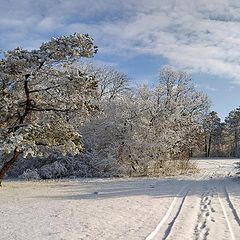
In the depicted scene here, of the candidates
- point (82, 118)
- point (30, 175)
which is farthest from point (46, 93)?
point (30, 175)

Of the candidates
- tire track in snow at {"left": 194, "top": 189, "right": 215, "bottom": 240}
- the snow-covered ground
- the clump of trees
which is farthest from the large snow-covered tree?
the clump of trees

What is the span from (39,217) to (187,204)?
5.02 metres

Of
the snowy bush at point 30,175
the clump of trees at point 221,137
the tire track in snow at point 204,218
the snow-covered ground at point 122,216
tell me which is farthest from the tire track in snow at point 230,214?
the clump of trees at point 221,137

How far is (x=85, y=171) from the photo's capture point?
105ft

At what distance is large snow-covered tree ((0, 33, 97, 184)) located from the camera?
739 inches

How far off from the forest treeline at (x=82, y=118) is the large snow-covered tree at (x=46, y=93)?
46mm

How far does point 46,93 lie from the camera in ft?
68.0

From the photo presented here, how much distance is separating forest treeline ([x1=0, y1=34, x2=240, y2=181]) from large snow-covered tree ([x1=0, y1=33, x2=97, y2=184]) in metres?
0.05

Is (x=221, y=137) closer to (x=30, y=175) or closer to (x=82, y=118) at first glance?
(x=30, y=175)

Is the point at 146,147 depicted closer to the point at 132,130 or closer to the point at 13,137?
the point at 132,130

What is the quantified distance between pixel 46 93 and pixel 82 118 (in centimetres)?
228

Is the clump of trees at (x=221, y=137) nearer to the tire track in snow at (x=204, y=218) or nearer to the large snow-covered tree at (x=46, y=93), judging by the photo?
the large snow-covered tree at (x=46, y=93)

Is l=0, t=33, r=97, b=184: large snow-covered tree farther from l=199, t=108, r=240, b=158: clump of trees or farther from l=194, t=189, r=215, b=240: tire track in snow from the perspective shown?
l=199, t=108, r=240, b=158: clump of trees

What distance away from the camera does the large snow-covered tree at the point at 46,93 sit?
61.6 feet
